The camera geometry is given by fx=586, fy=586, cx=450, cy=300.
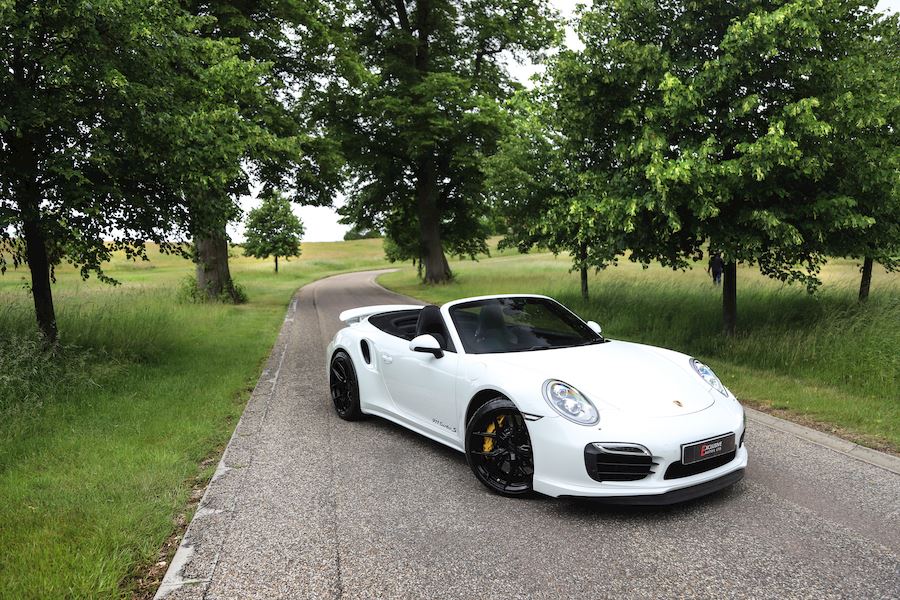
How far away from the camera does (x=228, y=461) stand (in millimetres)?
4906

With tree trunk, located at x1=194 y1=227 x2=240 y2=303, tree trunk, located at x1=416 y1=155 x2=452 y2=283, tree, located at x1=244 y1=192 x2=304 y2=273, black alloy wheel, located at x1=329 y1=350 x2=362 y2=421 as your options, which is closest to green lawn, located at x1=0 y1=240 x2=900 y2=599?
black alloy wheel, located at x1=329 y1=350 x2=362 y2=421

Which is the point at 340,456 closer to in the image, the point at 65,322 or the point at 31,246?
the point at 31,246

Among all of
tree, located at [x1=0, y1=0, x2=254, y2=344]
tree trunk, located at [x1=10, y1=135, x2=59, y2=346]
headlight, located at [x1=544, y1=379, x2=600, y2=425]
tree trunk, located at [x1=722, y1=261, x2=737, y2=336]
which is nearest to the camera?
headlight, located at [x1=544, y1=379, x2=600, y2=425]

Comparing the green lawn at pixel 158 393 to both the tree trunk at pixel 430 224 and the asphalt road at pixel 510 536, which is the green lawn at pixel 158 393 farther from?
the tree trunk at pixel 430 224

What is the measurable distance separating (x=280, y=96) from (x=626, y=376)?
1863cm

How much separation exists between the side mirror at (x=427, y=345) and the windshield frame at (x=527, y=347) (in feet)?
0.60

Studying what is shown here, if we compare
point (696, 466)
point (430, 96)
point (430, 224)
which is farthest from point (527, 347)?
point (430, 224)

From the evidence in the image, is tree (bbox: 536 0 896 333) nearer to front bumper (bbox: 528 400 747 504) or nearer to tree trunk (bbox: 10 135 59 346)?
front bumper (bbox: 528 400 747 504)

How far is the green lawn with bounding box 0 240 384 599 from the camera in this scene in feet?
10.7

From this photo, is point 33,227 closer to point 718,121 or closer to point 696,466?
point 696,466

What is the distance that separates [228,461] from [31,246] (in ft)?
18.0

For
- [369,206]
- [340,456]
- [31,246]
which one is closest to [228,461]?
[340,456]

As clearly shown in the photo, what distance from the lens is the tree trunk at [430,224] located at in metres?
27.4

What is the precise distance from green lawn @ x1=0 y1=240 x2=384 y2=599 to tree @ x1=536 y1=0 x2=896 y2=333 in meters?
6.21
